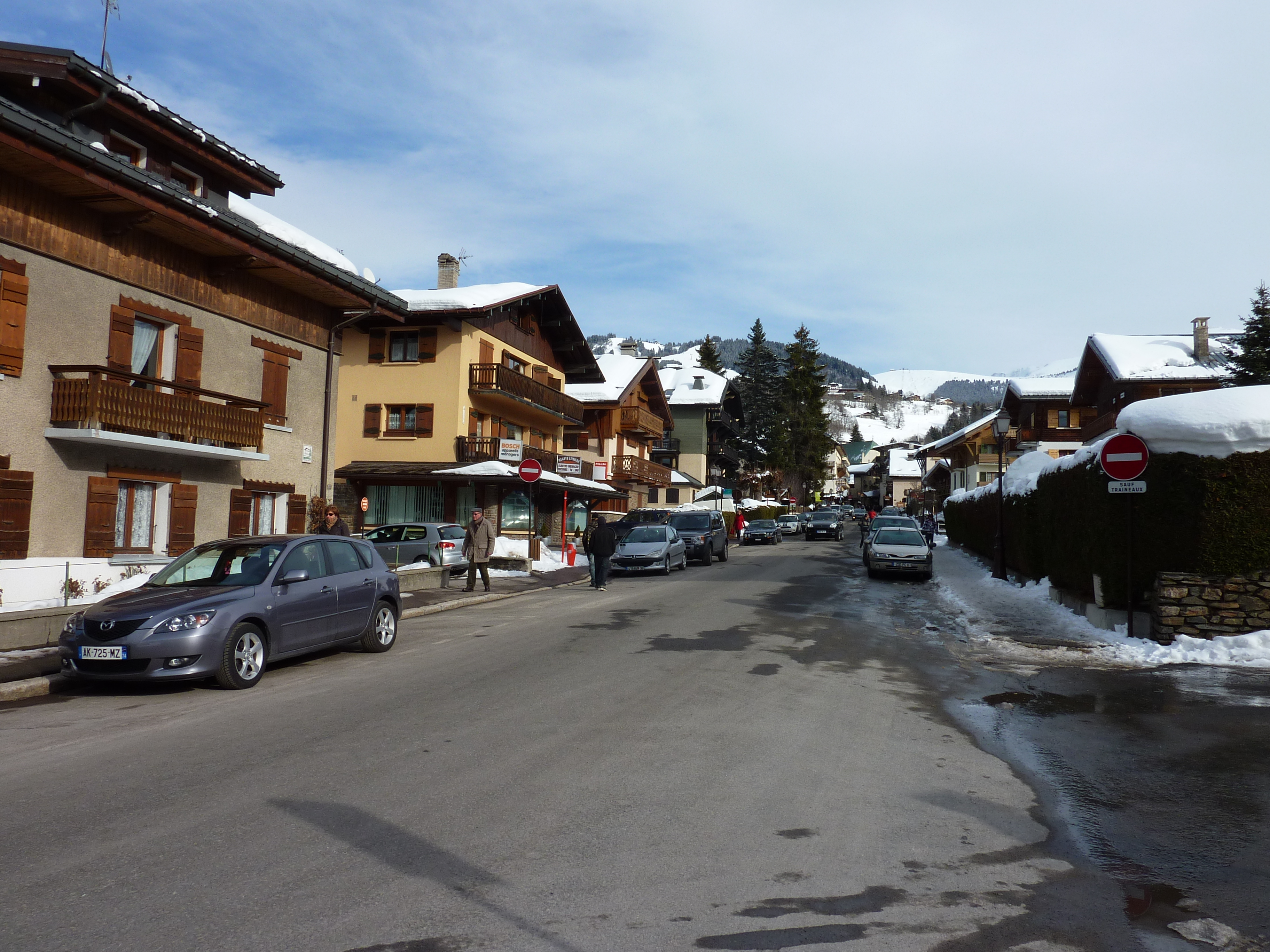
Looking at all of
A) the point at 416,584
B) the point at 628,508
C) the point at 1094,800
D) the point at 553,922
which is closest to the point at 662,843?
the point at 553,922

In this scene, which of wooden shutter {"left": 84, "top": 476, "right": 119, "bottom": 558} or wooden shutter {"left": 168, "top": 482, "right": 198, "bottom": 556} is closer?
wooden shutter {"left": 84, "top": 476, "right": 119, "bottom": 558}

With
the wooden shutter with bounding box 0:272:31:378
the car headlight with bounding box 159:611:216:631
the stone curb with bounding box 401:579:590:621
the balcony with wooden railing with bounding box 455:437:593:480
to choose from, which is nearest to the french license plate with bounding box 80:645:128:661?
the car headlight with bounding box 159:611:216:631

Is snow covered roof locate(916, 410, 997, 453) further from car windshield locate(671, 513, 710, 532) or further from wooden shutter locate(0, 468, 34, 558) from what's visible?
wooden shutter locate(0, 468, 34, 558)

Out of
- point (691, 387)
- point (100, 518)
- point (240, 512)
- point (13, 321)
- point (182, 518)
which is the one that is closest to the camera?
point (13, 321)

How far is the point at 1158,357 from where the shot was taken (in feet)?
141

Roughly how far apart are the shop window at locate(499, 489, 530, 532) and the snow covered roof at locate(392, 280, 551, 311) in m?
7.27

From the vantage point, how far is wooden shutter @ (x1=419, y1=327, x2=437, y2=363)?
115 feet

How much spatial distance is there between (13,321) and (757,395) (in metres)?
75.4

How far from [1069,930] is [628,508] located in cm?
5514

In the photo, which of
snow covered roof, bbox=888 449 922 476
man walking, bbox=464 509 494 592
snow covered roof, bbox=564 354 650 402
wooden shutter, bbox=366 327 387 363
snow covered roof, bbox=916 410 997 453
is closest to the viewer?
man walking, bbox=464 509 494 592

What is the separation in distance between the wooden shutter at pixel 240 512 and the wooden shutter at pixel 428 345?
15687 mm

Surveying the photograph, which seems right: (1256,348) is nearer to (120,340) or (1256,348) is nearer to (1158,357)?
(1158,357)

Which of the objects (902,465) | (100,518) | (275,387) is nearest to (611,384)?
(275,387)

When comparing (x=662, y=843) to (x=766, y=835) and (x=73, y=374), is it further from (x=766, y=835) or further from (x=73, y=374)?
(x=73, y=374)
